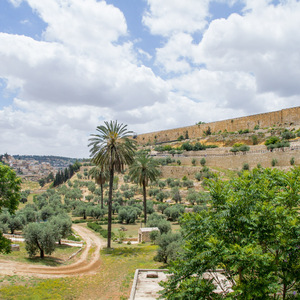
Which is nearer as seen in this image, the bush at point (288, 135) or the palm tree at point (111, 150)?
the palm tree at point (111, 150)

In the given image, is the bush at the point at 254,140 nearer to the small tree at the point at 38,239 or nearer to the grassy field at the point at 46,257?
the grassy field at the point at 46,257

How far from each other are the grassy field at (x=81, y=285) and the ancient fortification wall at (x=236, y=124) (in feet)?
167

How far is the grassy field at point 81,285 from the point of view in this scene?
32.0 feet

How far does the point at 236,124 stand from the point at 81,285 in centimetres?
6258

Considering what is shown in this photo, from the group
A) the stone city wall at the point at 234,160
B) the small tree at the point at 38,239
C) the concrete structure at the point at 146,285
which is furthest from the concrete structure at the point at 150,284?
the stone city wall at the point at 234,160

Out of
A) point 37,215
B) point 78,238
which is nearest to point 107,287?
point 78,238

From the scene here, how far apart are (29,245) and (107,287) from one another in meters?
6.36

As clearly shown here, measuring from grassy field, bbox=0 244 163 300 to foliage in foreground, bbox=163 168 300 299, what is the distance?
19.2 feet

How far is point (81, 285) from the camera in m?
11.2

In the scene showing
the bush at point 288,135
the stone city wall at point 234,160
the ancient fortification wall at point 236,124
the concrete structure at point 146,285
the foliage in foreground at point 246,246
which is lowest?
the concrete structure at point 146,285

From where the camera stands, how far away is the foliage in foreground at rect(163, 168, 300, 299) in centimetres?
450

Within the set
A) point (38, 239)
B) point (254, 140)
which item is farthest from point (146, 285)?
point (254, 140)

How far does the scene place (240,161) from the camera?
44.7 metres

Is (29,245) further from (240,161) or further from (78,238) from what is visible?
(240,161)
